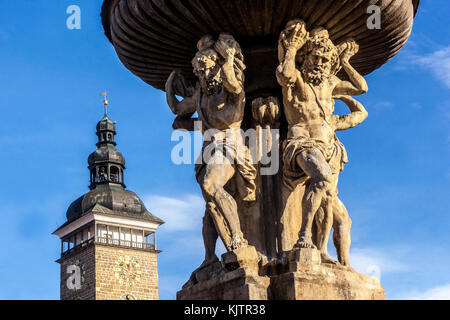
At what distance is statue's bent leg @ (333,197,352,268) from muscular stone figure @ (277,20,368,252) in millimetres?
242

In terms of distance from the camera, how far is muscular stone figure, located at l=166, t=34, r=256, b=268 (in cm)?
771

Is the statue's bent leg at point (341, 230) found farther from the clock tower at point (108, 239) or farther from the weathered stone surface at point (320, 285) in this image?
the clock tower at point (108, 239)

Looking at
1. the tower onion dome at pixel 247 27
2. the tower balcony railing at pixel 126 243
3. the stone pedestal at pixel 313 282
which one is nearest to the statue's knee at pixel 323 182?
the stone pedestal at pixel 313 282

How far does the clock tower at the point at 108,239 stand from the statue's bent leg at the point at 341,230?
71440 millimetres

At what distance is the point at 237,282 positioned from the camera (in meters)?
7.14

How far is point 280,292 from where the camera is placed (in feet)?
23.2

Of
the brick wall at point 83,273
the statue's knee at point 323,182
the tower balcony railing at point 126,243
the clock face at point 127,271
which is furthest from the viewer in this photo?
the tower balcony railing at point 126,243

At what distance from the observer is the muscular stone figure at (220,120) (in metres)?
7.71

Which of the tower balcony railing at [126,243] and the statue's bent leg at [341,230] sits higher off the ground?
the tower balcony railing at [126,243]

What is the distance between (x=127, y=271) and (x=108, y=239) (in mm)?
Result: 3844

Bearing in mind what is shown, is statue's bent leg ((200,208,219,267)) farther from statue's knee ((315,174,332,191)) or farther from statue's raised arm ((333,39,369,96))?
statue's raised arm ((333,39,369,96))

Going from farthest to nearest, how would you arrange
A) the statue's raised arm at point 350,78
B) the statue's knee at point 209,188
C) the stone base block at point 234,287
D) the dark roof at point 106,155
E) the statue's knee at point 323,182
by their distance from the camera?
the dark roof at point 106,155, the statue's raised arm at point 350,78, the statue's knee at point 209,188, the statue's knee at point 323,182, the stone base block at point 234,287

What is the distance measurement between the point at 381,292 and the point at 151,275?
3066 inches

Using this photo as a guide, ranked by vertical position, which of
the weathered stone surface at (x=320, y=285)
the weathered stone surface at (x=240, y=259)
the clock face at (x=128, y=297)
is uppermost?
the clock face at (x=128, y=297)
